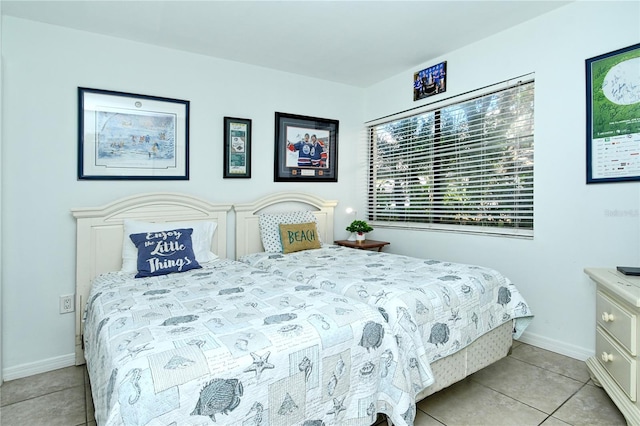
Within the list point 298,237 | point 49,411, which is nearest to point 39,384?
point 49,411

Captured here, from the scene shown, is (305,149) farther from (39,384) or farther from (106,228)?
(39,384)

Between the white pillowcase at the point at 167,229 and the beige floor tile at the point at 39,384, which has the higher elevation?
the white pillowcase at the point at 167,229

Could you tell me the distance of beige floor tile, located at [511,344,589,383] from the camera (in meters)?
2.37

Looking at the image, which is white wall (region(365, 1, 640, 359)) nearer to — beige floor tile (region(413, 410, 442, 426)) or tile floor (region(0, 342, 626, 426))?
tile floor (region(0, 342, 626, 426))

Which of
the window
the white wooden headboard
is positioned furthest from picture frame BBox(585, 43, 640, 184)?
the white wooden headboard

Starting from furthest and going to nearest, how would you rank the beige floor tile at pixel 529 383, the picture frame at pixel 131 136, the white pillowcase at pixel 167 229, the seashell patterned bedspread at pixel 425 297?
the picture frame at pixel 131 136 → the white pillowcase at pixel 167 229 → the beige floor tile at pixel 529 383 → the seashell patterned bedspread at pixel 425 297

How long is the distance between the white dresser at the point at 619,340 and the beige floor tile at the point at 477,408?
15.2 inches

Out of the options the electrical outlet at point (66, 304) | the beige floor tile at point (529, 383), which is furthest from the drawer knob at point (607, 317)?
the electrical outlet at point (66, 304)

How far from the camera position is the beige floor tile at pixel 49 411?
1920 mm

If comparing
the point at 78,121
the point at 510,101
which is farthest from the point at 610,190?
the point at 78,121

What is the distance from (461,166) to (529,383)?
1.85m

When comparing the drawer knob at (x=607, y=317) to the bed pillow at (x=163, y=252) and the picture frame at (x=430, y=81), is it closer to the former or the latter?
the picture frame at (x=430, y=81)

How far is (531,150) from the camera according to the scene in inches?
111

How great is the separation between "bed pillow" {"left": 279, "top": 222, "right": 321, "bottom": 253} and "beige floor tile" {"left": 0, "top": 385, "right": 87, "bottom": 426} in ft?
5.90
